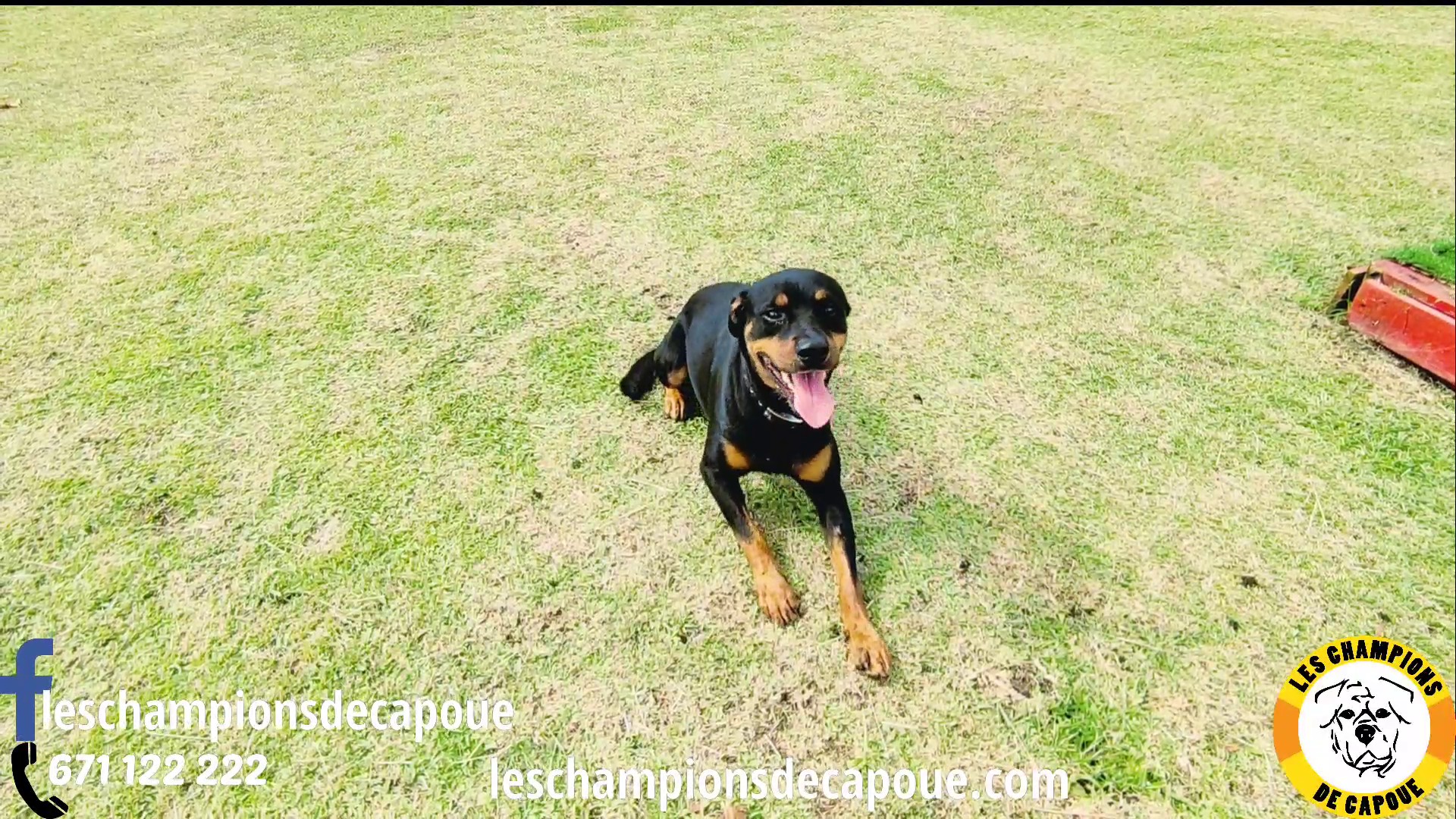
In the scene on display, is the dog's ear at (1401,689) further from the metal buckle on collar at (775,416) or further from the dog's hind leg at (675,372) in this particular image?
the dog's hind leg at (675,372)

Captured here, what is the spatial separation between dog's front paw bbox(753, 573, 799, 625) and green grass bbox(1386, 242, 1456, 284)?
4198mm

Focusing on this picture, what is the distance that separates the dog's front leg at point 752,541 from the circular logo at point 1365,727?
1657mm

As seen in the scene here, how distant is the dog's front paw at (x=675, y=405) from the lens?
3623 mm

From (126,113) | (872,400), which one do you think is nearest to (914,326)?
(872,400)

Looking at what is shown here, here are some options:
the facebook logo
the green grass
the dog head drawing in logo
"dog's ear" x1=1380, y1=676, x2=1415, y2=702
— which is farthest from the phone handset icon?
the green grass

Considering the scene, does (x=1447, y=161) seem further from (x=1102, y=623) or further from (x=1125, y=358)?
(x=1102, y=623)

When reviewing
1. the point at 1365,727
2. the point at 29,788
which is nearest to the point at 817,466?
the point at 1365,727

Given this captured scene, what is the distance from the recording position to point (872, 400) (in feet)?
12.5

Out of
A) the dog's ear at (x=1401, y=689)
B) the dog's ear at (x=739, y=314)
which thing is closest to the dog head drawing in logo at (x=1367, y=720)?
the dog's ear at (x=1401, y=689)

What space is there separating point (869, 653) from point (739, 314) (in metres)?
1.25

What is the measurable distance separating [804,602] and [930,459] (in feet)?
3.35

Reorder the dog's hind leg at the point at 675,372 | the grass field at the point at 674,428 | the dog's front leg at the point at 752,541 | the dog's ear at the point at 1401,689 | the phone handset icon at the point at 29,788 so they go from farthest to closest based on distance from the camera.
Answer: the dog's hind leg at the point at 675,372 < the dog's front leg at the point at 752,541 < the dog's ear at the point at 1401,689 < the grass field at the point at 674,428 < the phone handset icon at the point at 29,788

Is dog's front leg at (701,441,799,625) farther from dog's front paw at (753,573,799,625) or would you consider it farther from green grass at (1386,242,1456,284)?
green grass at (1386,242,1456,284)

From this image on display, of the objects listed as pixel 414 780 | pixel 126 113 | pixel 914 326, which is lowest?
pixel 414 780
